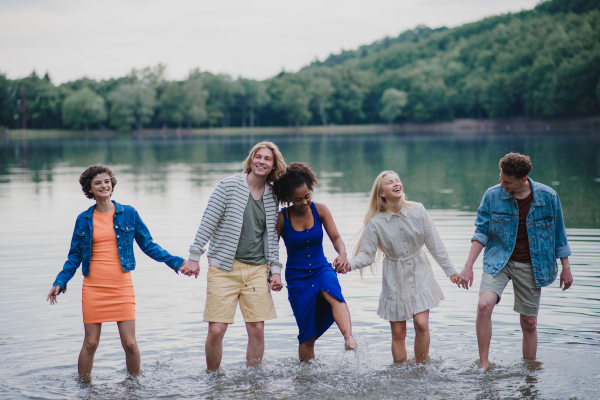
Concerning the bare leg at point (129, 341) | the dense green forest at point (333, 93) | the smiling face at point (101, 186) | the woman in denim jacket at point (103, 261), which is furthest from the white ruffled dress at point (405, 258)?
the dense green forest at point (333, 93)

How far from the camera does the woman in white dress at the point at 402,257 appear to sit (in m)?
5.21

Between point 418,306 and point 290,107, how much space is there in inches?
4670

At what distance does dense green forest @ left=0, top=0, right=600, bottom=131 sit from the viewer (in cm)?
9988

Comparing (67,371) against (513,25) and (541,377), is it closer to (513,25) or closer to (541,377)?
(541,377)

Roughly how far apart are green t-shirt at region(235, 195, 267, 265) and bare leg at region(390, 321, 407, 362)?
131 cm

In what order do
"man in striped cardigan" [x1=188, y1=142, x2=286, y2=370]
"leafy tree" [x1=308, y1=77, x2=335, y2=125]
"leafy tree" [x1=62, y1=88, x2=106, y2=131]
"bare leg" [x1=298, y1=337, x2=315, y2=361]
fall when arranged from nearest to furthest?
"man in striped cardigan" [x1=188, y1=142, x2=286, y2=370] < "bare leg" [x1=298, y1=337, x2=315, y2=361] < "leafy tree" [x1=62, y1=88, x2=106, y2=131] < "leafy tree" [x1=308, y1=77, x2=335, y2=125]

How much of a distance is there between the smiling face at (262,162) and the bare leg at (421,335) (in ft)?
5.78

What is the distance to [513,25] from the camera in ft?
484

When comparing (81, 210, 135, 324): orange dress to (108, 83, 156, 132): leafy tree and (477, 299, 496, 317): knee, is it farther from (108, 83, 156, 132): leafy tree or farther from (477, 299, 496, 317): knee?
(108, 83, 156, 132): leafy tree

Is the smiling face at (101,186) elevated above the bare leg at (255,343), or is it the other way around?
the smiling face at (101,186)

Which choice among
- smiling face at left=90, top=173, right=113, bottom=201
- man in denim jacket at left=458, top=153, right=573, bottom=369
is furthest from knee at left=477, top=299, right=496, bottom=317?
smiling face at left=90, top=173, right=113, bottom=201

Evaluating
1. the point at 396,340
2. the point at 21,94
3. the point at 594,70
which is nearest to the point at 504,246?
the point at 396,340

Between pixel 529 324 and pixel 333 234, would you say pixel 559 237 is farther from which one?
pixel 333 234

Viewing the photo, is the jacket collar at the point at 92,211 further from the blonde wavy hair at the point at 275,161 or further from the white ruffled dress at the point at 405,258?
the white ruffled dress at the point at 405,258
